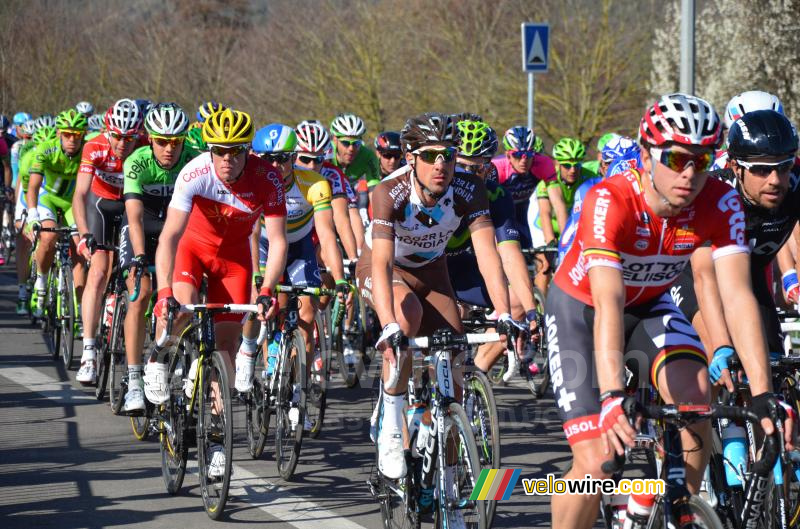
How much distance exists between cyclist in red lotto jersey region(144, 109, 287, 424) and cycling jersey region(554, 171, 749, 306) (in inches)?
113

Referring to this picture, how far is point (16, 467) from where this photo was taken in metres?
7.46

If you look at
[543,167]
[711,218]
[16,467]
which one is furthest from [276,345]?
[543,167]

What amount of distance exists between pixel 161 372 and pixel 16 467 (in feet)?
3.75

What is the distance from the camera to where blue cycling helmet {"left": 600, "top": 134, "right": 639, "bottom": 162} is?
29.8 feet

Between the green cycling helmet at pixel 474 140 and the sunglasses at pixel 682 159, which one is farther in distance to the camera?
the green cycling helmet at pixel 474 140

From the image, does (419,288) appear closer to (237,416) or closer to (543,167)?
(237,416)

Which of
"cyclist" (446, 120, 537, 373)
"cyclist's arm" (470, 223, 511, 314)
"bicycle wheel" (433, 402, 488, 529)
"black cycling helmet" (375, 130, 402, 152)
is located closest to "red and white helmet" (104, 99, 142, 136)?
"black cycling helmet" (375, 130, 402, 152)

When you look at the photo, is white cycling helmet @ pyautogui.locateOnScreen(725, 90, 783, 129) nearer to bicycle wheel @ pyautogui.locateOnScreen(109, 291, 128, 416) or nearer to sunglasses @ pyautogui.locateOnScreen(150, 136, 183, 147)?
sunglasses @ pyautogui.locateOnScreen(150, 136, 183, 147)

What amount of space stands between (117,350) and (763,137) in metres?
5.76

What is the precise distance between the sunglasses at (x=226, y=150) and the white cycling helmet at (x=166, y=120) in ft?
4.38

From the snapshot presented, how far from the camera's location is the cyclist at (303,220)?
8.69 metres

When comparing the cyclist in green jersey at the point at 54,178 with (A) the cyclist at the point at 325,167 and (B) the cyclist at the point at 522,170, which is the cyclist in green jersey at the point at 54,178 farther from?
(B) the cyclist at the point at 522,170

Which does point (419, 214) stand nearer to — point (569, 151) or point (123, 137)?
Result: point (123, 137)

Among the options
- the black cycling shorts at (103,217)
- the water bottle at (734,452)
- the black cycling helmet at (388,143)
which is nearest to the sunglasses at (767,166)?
the water bottle at (734,452)
